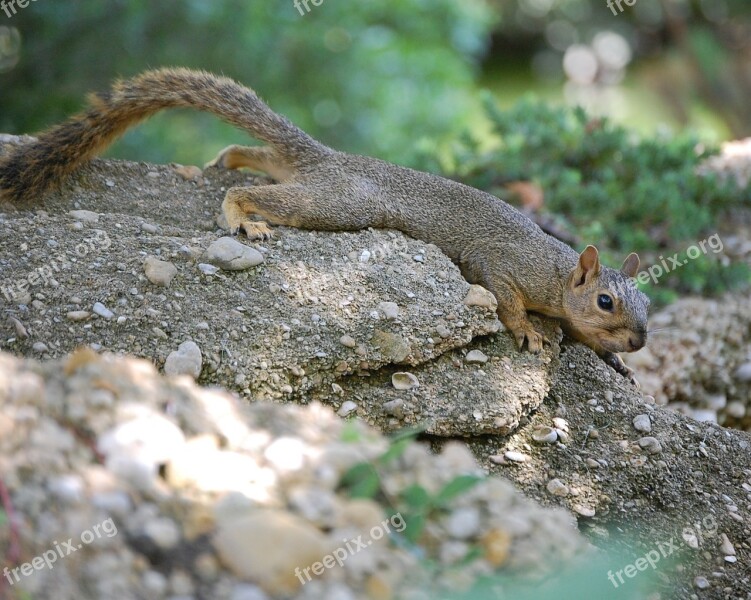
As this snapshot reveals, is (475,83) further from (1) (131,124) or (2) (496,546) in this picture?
(2) (496,546)

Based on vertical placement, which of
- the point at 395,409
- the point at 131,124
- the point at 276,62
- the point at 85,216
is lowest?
the point at 276,62

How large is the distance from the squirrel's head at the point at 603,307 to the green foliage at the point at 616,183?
113 cm

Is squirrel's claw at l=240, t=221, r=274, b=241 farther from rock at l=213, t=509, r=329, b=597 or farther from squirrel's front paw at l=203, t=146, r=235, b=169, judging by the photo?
rock at l=213, t=509, r=329, b=597

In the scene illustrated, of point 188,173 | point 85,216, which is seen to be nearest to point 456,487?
point 85,216

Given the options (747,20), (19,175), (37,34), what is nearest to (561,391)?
(19,175)

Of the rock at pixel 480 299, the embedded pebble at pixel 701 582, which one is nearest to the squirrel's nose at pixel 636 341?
the rock at pixel 480 299

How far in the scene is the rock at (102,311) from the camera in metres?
2.75

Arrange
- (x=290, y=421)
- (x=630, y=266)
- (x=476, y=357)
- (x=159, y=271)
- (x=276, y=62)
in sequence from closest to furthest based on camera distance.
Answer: (x=290, y=421) < (x=159, y=271) < (x=476, y=357) < (x=630, y=266) < (x=276, y=62)

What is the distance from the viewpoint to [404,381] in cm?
295

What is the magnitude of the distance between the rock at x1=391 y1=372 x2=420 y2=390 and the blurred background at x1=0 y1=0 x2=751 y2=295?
2034 millimetres

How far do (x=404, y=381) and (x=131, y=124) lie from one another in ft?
5.47

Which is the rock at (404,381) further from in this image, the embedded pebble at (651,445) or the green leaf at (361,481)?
the green leaf at (361,481)

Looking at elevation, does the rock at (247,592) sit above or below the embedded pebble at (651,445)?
above

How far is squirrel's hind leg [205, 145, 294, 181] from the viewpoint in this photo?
3.73 metres
